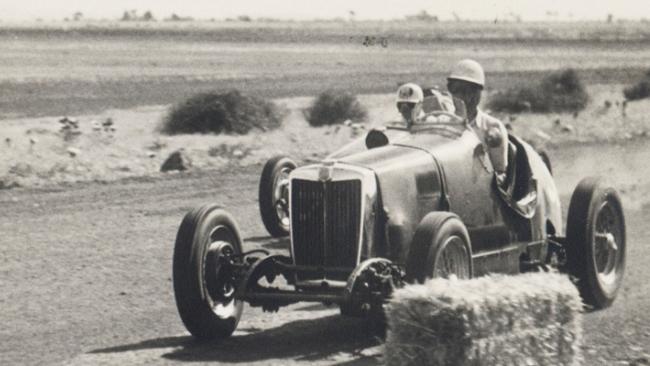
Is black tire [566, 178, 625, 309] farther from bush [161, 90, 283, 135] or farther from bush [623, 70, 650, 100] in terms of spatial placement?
bush [623, 70, 650, 100]

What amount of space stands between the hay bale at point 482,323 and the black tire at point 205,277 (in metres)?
2.46

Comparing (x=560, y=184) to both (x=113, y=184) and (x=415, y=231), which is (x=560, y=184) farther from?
(x=415, y=231)

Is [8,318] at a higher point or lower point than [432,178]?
lower

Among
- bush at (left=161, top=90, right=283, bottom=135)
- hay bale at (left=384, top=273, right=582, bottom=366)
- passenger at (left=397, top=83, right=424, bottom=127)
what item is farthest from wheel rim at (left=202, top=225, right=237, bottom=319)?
bush at (left=161, top=90, right=283, bottom=135)

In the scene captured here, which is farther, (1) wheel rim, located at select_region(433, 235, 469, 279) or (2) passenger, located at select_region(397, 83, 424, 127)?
(2) passenger, located at select_region(397, 83, 424, 127)

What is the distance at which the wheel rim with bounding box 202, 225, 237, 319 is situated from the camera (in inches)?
409

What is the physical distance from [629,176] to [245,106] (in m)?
9.05

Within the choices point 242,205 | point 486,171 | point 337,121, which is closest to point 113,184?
point 242,205

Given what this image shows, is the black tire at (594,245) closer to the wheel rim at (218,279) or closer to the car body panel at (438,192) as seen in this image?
the car body panel at (438,192)

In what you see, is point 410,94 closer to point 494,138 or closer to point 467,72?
point 467,72

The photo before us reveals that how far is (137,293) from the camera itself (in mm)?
12695

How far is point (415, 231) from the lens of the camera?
9695 millimetres

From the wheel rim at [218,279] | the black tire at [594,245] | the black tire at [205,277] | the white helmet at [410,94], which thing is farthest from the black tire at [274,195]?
the wheel rim at [218,279]

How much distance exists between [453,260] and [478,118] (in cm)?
203
